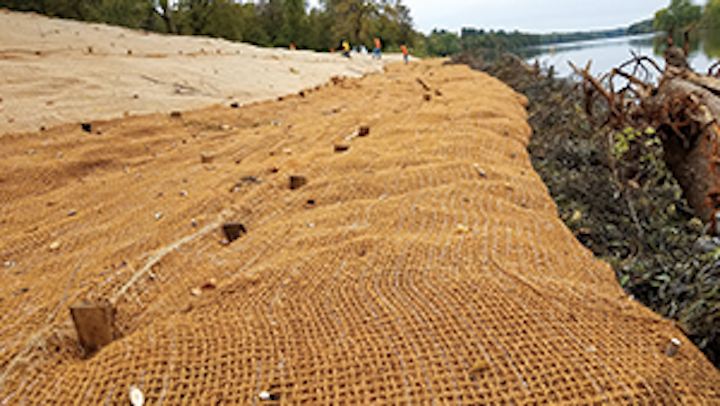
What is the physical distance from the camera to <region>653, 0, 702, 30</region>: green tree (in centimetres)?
1113

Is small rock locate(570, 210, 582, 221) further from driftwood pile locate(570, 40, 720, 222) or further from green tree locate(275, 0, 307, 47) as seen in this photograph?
green tree locate(275, 0, 307, 47)

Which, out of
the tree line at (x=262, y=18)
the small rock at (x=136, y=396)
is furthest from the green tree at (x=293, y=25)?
the small rock at (x=136, y=396)

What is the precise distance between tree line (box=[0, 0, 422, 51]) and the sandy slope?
7491mm

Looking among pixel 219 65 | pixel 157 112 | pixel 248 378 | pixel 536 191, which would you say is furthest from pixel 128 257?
pixel 219 65

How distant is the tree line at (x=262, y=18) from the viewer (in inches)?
653

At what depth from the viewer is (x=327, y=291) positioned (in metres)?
1.36

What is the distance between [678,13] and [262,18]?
24.1 meters

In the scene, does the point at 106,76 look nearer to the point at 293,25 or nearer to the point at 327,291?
the point at 327,291

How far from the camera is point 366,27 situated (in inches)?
1155

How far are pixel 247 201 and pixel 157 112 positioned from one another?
11.4 ft

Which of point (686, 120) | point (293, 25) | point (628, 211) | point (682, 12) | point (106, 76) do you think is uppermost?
point (293, 25)

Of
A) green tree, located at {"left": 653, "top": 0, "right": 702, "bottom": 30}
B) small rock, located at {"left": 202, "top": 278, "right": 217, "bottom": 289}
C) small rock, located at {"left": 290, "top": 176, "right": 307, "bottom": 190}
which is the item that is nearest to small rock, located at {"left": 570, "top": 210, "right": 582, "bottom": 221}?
small rock, located at {"left": 290, "top": 176, "right": 307, "bottom": 190}

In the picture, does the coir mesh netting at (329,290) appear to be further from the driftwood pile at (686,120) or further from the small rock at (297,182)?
the driftwood pile at (686,120)

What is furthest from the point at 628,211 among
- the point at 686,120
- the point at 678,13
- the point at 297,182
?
the point at 678,13
